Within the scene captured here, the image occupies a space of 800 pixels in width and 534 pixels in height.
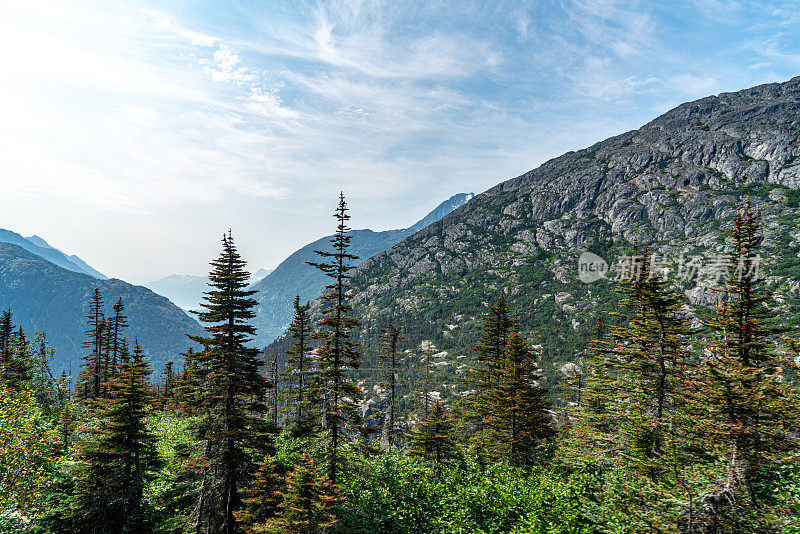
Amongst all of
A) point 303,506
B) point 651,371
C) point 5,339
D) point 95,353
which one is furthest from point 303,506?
point 5,339

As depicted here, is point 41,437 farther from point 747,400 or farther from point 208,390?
point 747,400

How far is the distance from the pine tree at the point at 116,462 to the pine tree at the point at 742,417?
91.7 feet

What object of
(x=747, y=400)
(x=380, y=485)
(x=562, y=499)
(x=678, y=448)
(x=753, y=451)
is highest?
(x=747, y=400)

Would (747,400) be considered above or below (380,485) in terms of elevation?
above

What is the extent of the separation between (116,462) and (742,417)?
3240cm

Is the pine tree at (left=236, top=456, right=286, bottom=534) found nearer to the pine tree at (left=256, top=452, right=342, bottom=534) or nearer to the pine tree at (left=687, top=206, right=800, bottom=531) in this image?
the pine tree at (left=256, top=452, right=342, bottom=534)

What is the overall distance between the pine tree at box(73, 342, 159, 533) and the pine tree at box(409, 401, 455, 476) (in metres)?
19.3

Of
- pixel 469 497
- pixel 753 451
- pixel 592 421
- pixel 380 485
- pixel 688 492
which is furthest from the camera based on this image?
pixel 592 421

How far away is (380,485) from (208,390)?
1241 centimetres

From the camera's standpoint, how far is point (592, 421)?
27.7 meters

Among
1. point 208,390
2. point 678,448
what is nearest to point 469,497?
point 678,448

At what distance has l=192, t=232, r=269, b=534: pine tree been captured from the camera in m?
19.3

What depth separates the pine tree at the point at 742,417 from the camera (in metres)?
12.9

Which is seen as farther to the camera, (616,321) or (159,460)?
(616,321)
